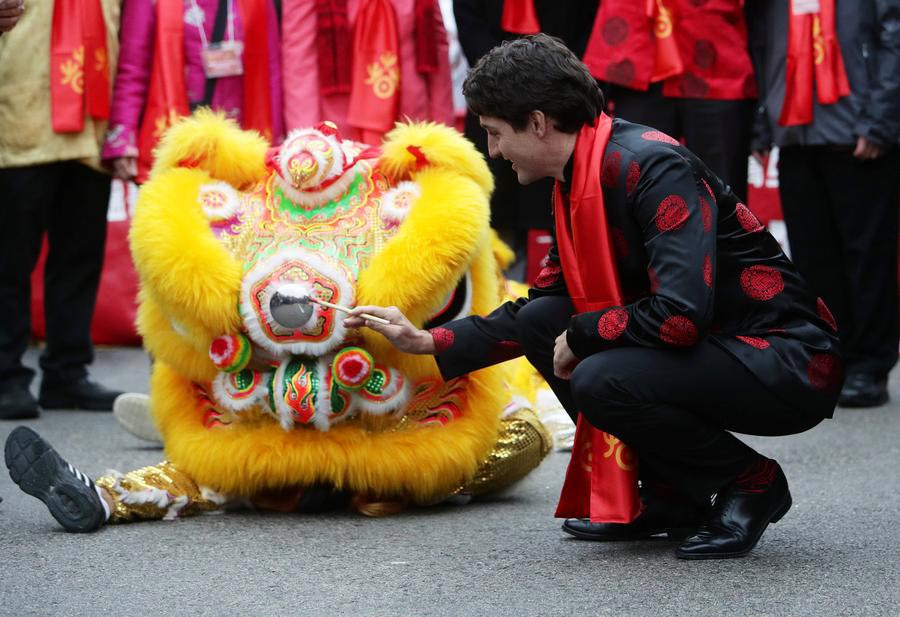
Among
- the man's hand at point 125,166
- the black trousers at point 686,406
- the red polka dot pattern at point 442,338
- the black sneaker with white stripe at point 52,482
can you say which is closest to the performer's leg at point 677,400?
the black trousers at point 686,406

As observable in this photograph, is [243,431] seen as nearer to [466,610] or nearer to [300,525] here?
[300,525]

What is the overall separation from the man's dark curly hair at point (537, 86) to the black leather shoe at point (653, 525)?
86cm

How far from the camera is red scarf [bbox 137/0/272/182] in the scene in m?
4.81

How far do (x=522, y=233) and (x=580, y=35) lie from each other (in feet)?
3.89

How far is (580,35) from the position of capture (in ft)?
17.2

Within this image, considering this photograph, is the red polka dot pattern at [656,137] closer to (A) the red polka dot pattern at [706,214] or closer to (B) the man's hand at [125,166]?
(A) the red polka dot pattern at [706,214]

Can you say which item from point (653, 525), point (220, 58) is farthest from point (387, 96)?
point (653, 525)

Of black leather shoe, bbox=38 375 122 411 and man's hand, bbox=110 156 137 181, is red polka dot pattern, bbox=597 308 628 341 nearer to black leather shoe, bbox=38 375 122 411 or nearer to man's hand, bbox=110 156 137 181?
man's hand, bbox=110 156 137 181

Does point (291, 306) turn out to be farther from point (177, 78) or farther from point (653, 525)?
point (177, 78)

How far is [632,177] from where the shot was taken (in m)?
2.75

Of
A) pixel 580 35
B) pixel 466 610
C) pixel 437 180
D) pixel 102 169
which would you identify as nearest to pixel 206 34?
pixel 102 169

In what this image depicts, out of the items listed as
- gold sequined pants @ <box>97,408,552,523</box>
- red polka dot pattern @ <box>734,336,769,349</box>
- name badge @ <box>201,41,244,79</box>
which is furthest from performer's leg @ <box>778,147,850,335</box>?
red polka dot pattern @ <box>734,336,769,349</box>

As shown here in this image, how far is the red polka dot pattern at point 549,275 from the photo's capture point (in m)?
3.08

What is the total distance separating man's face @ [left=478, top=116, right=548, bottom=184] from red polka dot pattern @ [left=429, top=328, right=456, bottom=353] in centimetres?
41
